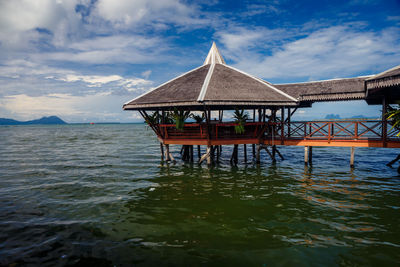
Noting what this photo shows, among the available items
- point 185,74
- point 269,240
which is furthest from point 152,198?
point 185,74

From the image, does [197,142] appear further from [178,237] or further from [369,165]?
[369,165]

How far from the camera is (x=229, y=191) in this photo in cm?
1041

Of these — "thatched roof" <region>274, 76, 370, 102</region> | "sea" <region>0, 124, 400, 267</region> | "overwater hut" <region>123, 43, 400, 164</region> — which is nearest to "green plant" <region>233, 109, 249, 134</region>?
"overwater hut" <region>123, 43, 400, 164</region>

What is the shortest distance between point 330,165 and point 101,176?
14.6 metres

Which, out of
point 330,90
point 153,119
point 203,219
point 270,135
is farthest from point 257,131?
point 203,219

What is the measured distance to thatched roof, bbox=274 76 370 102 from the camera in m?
14.0

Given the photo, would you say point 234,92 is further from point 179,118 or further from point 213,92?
point 179,118

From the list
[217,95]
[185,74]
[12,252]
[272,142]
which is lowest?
[12,252]

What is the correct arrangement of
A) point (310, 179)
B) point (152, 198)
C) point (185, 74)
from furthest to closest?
1. point (185, 74)
2. point (310, 179)
3. point (152, 198)

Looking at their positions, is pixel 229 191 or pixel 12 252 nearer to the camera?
pixel 12 252

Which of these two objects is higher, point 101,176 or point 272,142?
point 272,142

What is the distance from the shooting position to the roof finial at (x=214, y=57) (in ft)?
60.3

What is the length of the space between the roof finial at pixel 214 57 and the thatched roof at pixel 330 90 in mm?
5375

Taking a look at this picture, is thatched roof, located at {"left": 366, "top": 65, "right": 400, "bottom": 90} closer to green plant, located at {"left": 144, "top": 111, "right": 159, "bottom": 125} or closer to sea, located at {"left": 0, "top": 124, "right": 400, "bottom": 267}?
sea, located at {"left": 0, "top": 124, "right": 400, "bottom": 267}
